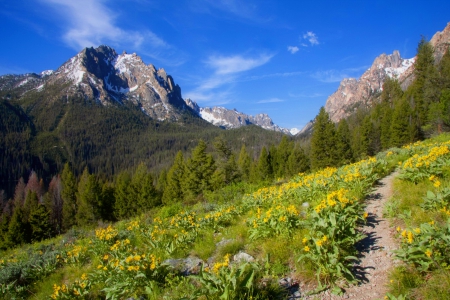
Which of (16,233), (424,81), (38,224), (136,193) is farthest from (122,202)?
(424,81)

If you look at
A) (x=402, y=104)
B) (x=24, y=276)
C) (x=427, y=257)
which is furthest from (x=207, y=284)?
(x=402, y=104)

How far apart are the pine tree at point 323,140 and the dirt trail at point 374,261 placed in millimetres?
31627

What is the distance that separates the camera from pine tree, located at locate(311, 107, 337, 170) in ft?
116

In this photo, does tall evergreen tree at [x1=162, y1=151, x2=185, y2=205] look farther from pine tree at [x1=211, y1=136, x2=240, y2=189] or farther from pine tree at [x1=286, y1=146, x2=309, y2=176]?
pine tree at [x1=286, y1=146, x2=309, y2=176]

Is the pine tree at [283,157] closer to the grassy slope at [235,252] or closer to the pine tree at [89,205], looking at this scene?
the pine tree at [89,205]

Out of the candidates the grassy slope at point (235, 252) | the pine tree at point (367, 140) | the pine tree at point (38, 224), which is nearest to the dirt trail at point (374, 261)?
the grassy slope at point (235, 252)

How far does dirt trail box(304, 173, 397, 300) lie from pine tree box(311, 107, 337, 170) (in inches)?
1245

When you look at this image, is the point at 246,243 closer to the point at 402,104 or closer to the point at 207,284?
the point at 207,284

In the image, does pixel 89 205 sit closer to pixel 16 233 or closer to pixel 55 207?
pixel 16 233

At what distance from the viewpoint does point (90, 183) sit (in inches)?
1608

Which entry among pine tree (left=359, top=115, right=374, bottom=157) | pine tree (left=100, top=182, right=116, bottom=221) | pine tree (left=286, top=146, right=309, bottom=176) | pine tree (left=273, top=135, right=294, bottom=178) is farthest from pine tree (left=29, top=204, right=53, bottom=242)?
pine tree (left=359, top=115, right=374, bottom=157)

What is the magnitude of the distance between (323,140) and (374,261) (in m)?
34.0

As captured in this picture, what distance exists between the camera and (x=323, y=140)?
3553 cm

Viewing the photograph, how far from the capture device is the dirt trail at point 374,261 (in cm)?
342
